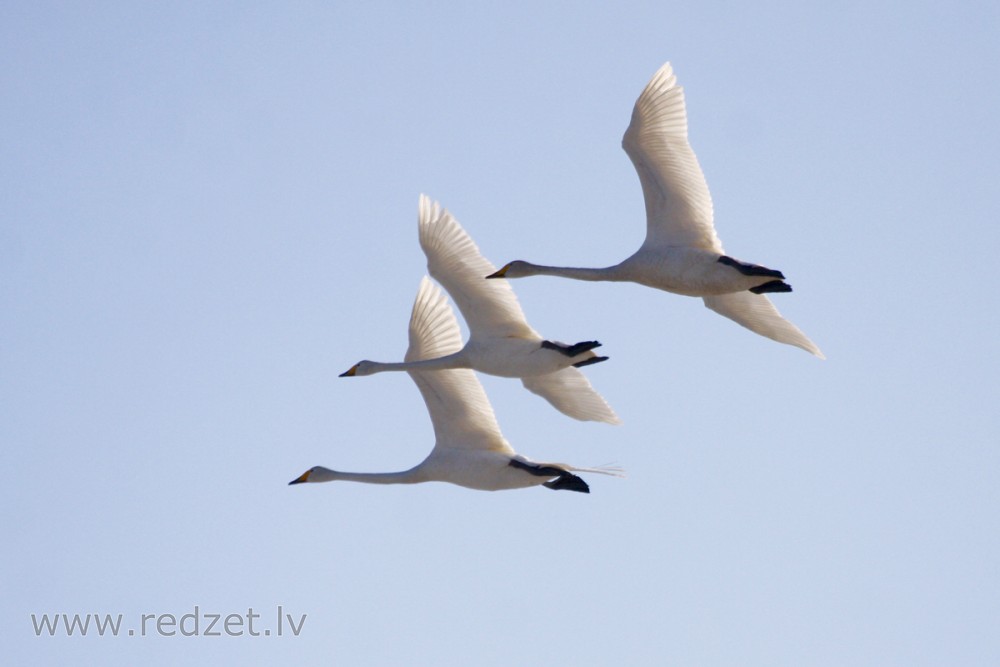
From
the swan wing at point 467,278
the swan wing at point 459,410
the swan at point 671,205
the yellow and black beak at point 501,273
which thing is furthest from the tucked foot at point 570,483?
the yellow and black beak at point 501,273

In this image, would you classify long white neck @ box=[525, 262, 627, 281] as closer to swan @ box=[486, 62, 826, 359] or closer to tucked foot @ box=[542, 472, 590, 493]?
swan @ box=[486, 62, 826, 359]

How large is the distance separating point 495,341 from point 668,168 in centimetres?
361

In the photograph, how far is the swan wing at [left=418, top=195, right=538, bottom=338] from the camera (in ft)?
87.2

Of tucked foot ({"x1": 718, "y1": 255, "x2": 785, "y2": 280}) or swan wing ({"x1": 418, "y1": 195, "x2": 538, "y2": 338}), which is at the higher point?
swan wing ({"x1": 418, "y1": 195, "x2": 538, "y2": 338})

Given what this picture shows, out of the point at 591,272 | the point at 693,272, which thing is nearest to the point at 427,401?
the point at 591,272

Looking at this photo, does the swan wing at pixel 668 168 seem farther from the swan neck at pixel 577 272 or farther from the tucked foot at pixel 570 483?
the tucked foot at pixel 570 483

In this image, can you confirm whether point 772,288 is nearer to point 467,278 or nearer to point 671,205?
point 671,205

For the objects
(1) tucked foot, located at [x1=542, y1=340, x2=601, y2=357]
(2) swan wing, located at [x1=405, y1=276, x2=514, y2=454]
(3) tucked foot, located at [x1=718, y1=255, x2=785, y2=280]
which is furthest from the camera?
(2) swan wing, located at [x1=405, y1=276, x2=514, y2=454]

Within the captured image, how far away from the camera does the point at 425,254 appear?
2709 cm

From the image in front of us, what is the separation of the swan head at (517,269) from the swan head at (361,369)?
2.63 m

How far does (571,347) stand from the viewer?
84.1 feet

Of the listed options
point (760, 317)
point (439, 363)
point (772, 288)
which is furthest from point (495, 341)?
point (772, 288)

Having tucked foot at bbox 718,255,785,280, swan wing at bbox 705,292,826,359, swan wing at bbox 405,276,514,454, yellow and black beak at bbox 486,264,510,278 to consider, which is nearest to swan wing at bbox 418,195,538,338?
yellow and black beak at bbox 486,264,510,278

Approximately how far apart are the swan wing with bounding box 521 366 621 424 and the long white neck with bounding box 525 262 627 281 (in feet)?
5.23
